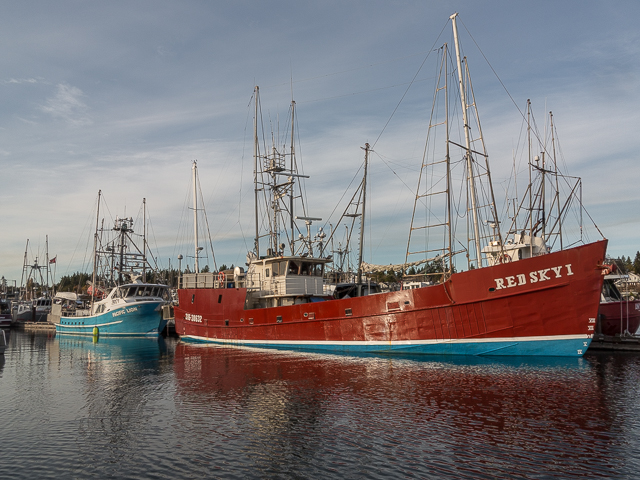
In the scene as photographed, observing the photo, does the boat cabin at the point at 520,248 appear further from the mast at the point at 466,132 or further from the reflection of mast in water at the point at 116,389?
the reflection of mast in water at the point at 116,389

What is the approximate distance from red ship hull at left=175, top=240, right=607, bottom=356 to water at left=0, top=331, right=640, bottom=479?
1088mm

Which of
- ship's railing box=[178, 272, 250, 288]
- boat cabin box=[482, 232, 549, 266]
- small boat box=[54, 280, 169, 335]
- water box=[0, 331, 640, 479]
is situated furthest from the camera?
small boat box=[54, 280, 169, 335]

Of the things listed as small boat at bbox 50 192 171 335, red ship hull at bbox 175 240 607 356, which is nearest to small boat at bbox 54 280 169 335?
small boat at bbox 50 192 171 335

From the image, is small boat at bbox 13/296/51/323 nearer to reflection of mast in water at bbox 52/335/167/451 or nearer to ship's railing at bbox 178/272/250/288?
reflection of mast in water at bbox 52/335/167/451

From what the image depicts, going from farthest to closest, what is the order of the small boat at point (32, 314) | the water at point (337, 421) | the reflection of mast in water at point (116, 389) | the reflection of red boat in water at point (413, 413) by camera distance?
the small boat at point (32, 314), the reflection of mast in water at point (116, 389), the reflection of red boat in water at point (413, 413), the water at point (337, 421)

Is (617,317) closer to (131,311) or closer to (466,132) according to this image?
(466,132)

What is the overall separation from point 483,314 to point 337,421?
1089cm

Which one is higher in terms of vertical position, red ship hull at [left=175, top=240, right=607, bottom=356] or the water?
red ship hull at [left=175, top=240, right=607, bottom=356]

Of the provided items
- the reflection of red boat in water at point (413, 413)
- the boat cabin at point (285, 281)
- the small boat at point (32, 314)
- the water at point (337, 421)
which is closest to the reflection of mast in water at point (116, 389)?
the water at point (337, 421)

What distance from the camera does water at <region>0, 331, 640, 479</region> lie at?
30.9 feet

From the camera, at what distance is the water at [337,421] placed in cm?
942

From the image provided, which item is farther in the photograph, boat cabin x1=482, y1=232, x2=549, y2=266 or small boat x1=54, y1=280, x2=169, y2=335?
small boat x1=54, y1=280, x2=169, y2=335

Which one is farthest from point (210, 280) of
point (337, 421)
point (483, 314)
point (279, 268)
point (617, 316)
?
point (617, 316)

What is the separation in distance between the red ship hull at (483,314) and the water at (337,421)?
3.57 feet
